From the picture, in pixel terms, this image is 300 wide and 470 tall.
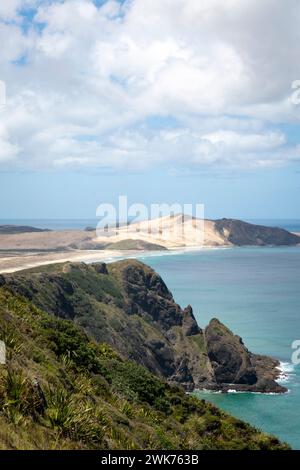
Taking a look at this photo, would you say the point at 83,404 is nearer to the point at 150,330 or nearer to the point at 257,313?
the point at 150,330

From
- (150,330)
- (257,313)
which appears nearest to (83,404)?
(150,330)

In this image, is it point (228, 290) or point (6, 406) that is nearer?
point (6, 406)

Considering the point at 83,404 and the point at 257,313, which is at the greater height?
the point at 83,404

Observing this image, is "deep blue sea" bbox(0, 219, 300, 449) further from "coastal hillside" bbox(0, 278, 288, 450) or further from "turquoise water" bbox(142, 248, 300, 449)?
A: "coastal hillside" bbox(0, 278, 288, 450)

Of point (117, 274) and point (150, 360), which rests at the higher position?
point (117, 274)
